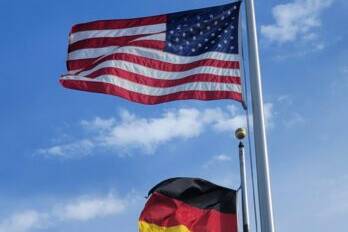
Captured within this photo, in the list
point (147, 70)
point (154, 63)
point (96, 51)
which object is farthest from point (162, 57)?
point (96, 51)

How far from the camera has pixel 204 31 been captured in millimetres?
12734

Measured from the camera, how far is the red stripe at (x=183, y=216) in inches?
571

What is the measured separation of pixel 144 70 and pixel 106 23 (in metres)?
1.30

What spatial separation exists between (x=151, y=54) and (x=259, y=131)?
3138mm

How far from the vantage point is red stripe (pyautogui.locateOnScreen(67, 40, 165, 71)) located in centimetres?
1294

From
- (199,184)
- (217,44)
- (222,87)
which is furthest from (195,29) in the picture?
(199,184)

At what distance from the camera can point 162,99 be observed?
12406 mm

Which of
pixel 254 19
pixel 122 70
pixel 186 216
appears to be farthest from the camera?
pixel 186 216

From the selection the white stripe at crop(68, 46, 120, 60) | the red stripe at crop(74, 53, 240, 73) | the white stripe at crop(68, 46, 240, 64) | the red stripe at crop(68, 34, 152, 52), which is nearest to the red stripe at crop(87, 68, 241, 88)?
the red stripe at crop(74, 53, 240, 73)

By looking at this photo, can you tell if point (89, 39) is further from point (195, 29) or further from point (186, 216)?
point (186, 216)

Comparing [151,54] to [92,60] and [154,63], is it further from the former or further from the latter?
[92,60]

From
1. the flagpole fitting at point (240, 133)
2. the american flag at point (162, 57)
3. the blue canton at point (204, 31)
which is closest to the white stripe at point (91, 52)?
the american flag at point (162, 57)

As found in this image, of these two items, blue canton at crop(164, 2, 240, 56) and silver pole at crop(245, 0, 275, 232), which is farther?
blue canton at crop(164, 2, 240, 56)

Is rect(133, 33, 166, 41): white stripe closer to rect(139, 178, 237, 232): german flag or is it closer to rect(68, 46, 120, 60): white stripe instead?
rect(68, 46, 120, 60): white stripe
